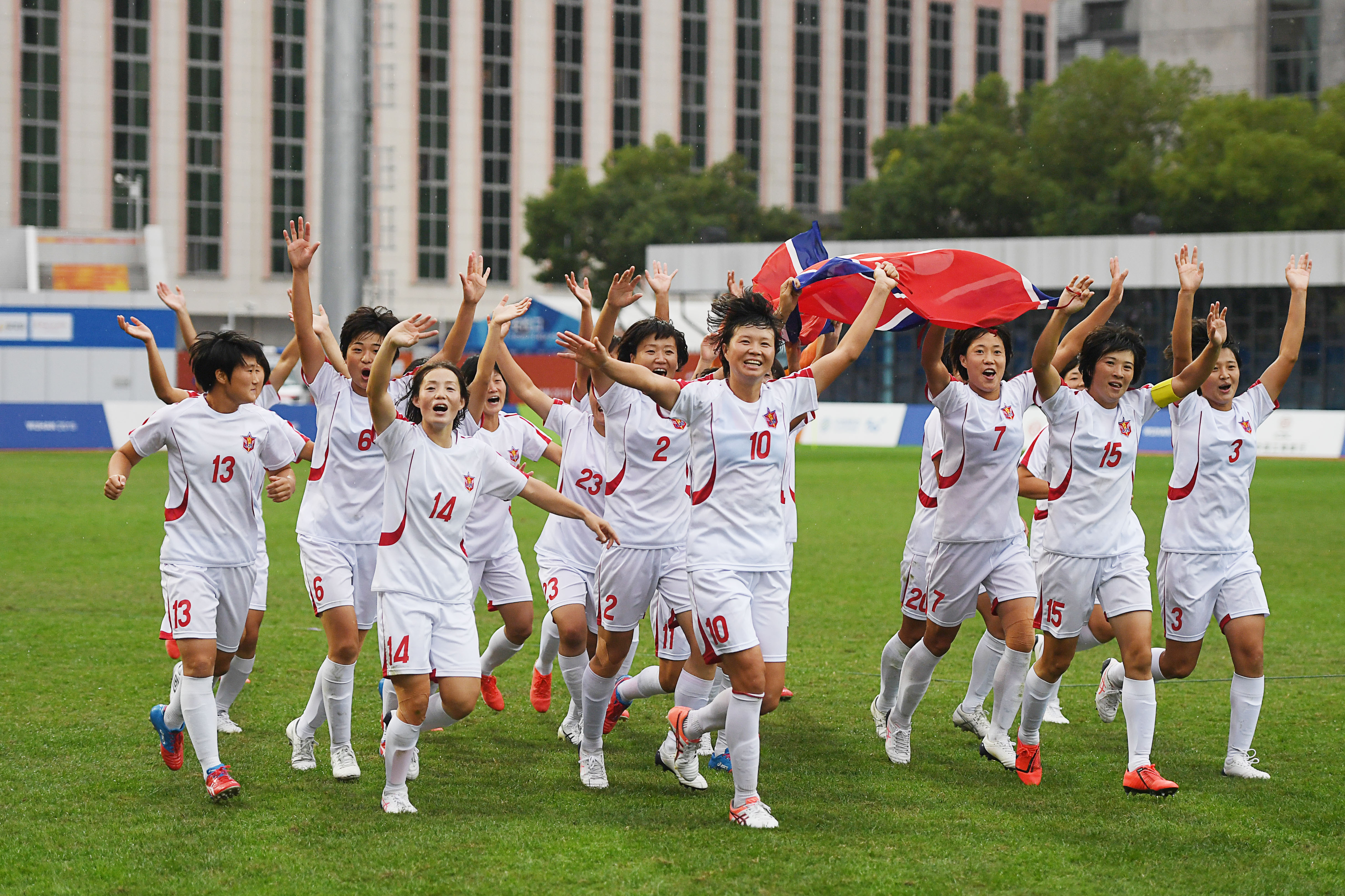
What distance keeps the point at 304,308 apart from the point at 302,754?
84.1 inches

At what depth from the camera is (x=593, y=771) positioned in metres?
6.65

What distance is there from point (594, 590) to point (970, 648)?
4100mm

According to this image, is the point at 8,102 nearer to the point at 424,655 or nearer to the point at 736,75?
the point at 736,75

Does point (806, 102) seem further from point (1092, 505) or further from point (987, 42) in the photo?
point (1092, 505)

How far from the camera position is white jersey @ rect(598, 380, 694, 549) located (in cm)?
698

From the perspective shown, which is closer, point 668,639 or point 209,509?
point 209,509

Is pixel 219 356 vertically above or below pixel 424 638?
above

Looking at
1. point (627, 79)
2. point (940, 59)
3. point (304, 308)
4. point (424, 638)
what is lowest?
point (424, 638)

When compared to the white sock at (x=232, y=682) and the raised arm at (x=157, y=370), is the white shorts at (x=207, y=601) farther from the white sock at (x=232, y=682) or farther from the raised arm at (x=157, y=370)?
the raised arm at (x=157, y=370)

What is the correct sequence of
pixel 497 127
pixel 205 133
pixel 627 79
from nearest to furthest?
pixel 205 133 < pixel 497 127 < pixel 627 79

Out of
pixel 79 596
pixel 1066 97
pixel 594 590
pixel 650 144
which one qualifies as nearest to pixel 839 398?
pixel 1066 97

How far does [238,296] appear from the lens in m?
69.4

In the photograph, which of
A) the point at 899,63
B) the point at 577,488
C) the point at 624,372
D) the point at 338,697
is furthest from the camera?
the point at 899,63

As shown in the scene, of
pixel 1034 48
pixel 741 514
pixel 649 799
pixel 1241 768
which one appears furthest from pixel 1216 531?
pixel 1034 48
